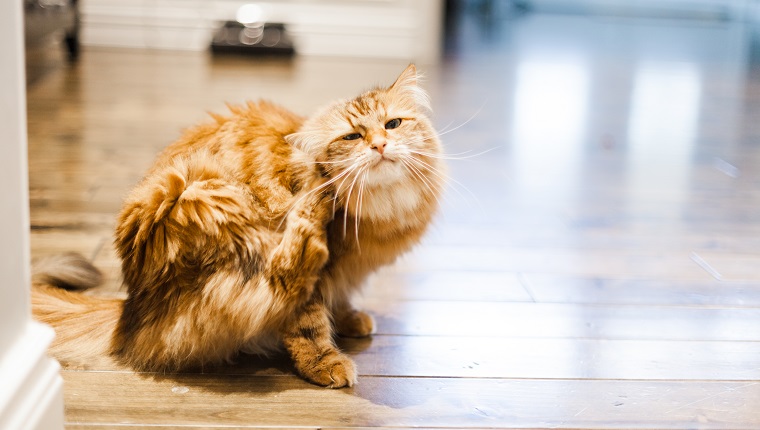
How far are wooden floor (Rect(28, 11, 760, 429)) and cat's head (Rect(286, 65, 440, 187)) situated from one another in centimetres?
39

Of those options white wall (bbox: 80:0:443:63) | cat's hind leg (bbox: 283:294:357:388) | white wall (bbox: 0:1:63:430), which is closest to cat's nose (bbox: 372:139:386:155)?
cat's hind leg (bbox: 283:294:357:388)

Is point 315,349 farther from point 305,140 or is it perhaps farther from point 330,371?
point 305,140

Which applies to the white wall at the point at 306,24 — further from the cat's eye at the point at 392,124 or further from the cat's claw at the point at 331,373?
the cat's claw at the point at 331,373

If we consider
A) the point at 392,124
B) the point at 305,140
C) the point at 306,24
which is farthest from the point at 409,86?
the point at 306,24

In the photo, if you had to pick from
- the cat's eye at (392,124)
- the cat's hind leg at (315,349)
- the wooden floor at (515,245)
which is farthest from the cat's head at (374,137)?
the wooden floor at (515,245)

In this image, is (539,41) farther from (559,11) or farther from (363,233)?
(363,233)

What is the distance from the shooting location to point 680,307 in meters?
1.97

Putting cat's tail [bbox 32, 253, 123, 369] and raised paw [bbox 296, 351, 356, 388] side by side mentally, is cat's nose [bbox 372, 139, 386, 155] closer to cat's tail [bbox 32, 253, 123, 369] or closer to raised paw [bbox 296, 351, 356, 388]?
raised paw [bbox 296, 351, 356, 388]

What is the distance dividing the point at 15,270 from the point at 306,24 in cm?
414

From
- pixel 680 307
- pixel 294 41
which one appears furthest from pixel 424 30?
pixel 680 307

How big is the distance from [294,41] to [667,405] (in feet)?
13.0

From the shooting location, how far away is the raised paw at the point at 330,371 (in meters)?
1.54

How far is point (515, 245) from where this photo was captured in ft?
7.72

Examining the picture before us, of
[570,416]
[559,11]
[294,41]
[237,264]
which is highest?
[559,11]
